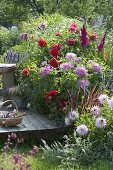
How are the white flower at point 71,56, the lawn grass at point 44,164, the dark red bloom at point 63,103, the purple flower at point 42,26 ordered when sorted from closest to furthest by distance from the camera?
the lawn grass at point 44,164, the dark red bloom at point 63,103, the white flower at point 71,56, the purple flower at point 42,26

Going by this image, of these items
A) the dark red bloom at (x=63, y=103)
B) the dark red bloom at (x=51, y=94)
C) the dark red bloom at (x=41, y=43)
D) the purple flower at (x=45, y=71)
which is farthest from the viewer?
the dark red bloom at (x=41, y=43)

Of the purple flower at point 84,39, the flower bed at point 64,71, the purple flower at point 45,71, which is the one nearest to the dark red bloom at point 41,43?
the flower bed at point 64,71

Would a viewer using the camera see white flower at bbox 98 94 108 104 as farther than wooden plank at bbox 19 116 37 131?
No

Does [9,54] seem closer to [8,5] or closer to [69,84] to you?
[69,84]

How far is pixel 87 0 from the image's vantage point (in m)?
17.1

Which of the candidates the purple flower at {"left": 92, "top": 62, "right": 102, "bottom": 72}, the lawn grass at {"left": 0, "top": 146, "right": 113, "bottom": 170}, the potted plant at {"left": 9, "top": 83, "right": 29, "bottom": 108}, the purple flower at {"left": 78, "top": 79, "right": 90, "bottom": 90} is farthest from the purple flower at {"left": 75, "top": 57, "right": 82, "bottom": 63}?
the lawn grass at {"left": 0, "top": 146, "right": 113, "bottom": 170}

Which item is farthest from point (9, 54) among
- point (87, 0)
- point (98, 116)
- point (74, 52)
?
point (87, 0)

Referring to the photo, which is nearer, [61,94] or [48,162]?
[48,162]

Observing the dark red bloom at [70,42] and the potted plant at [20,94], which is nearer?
the dark red bloom at [70,42]

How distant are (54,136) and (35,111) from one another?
3.59ft

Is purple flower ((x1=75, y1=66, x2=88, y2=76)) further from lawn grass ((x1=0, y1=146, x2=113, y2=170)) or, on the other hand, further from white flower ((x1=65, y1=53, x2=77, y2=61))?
lawn grass ((x1=0, y1=146, x2=113, y2=170))

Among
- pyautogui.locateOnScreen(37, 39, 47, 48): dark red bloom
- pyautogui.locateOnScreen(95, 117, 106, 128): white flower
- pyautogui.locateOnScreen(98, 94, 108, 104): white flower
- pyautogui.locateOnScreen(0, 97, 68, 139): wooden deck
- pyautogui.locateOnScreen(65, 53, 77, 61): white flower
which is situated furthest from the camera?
pyautogui.locateOnScreen(37, 39, 47, 48): dark red bloom

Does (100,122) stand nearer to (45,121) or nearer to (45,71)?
(45,121)

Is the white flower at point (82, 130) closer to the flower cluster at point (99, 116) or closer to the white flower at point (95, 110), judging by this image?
the flower cluster at point (99, 116)
